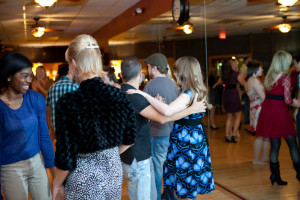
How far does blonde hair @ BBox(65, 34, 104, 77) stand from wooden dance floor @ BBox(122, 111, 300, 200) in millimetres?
2822

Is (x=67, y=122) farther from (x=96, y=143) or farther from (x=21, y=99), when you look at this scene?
(x=21, y=99)

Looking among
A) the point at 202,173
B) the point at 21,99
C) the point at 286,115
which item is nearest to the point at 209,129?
the point at 286,115

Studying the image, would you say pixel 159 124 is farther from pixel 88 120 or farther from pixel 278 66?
pixel 88 120

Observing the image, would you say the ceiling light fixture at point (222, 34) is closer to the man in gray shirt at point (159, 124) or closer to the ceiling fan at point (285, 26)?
the ceiling fan at point (285, 26)

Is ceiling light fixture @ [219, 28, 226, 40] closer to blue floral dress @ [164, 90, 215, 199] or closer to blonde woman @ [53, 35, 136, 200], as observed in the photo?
blue floral dress @ [164, 90, 215, 199]

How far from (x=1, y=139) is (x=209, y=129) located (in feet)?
13.5

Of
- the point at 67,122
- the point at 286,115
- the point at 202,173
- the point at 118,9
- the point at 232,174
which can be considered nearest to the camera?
the point at 67,122

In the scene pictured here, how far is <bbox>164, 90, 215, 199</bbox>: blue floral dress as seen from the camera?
3.18 metres

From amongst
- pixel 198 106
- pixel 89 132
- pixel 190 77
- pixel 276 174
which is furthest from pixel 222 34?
pixel 89 132

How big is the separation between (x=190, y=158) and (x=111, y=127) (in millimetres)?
1364

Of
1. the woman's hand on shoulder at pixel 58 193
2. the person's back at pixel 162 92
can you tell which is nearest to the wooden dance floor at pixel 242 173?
the person's back at pixel 162 92

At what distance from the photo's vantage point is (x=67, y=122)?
6.06 feet

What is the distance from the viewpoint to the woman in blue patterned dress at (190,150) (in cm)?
318

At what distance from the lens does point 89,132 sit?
1.88 m
